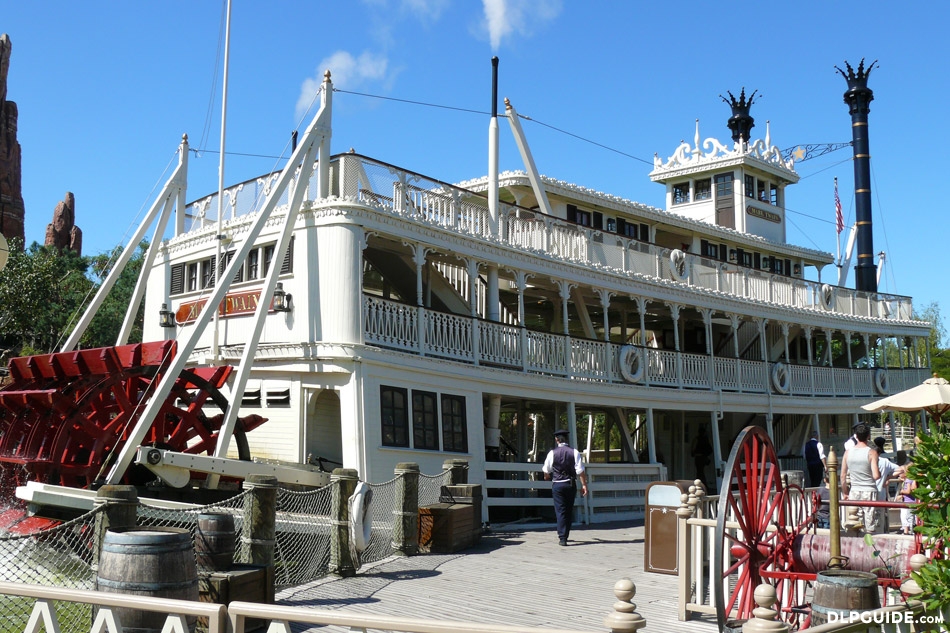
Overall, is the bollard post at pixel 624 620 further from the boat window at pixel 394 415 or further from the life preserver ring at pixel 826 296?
the life preserver ring at pixel 826 296

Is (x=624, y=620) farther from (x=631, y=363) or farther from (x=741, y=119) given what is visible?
(x=741, y=119)

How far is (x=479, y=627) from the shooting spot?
10.5 feet

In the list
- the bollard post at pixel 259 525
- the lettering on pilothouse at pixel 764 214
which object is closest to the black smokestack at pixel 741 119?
the lettering on pilothouse at pixel 764 214

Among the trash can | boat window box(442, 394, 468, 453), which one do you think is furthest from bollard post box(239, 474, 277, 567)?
boat window box(442, 394, 468, 453)

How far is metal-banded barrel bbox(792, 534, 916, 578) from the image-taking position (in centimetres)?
631

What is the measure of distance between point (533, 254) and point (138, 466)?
22.5 ft

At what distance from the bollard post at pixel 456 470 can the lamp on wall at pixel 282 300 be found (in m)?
3.10

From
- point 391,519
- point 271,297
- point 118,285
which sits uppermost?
point 118,285

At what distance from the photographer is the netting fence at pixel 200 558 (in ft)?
24.5

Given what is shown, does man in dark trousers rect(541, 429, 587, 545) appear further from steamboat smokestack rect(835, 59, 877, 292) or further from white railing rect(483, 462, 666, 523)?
steamboat smokestack rect(835, 59, 877, 292)

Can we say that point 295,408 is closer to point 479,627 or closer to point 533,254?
point 533,254

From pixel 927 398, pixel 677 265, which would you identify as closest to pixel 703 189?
pixel 677 265

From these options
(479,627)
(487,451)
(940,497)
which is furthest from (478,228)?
(479,627)

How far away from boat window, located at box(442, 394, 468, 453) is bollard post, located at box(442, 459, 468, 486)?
1070mm
